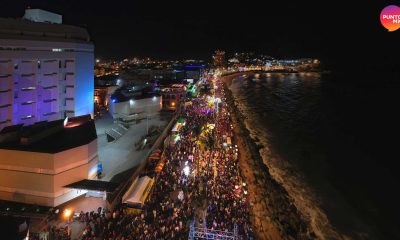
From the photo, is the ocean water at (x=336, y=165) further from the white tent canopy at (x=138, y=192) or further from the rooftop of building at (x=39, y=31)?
the rooftop of building at (x=39, y=31)

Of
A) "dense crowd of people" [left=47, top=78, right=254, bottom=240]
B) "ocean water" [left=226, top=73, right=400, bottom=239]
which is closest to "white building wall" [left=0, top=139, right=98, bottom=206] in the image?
"dense crowd of people" [left=47, top=78, right=254, bottom=240]

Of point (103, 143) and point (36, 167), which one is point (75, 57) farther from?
point (36, 167)

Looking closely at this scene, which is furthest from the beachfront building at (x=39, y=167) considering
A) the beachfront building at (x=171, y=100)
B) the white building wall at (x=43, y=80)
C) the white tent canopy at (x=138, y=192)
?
the beachfront building at (x=171, y=100)

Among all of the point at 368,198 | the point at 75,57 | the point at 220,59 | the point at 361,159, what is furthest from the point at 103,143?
the point at 220,59

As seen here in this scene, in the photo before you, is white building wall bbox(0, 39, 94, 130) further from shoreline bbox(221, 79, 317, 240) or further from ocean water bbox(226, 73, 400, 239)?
ocean water bbox(226, 73, 400, 239)

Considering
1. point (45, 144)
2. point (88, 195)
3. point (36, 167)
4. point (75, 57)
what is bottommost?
point (88, 195)
